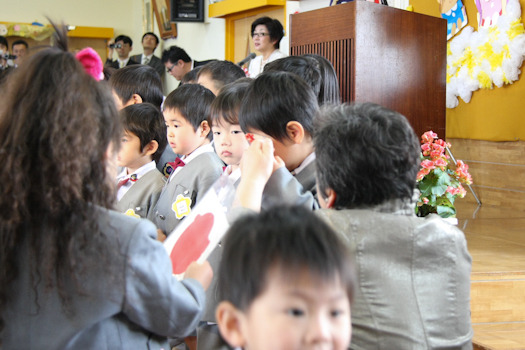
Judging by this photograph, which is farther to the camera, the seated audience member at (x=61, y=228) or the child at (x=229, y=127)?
the child at (x=229, y=127)

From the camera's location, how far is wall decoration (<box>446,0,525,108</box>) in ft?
13.5

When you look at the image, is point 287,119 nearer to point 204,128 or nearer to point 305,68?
point 305,68

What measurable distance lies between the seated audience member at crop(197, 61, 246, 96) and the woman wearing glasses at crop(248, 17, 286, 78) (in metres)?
1.81

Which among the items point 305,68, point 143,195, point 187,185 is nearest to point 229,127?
point 187,185

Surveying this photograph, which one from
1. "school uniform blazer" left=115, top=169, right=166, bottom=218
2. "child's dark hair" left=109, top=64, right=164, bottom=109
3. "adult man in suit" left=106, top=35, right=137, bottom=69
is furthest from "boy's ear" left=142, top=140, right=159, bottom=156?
"adult man in suit" left=106, top=35, right=137, bottom=69

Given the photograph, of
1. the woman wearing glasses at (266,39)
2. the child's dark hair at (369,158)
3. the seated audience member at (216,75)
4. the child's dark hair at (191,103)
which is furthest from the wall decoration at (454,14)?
the child's dark hair at (369,158)

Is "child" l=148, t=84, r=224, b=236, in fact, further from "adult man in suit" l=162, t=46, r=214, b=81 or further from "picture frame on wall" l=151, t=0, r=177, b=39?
"picture frame on wall" l=151, t=0, r=177, b=39

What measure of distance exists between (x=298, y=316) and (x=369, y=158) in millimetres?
496

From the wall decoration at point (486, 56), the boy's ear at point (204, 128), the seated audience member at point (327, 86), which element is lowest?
the boy's ear at point (204, 128)

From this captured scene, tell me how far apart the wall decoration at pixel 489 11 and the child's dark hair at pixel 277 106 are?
281cm

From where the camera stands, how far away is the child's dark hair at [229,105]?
2.16 meters

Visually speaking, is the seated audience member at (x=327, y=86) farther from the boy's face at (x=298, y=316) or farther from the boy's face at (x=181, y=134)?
the boy's face at (x=298, y=316)

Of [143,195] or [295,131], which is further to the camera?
[143,195]

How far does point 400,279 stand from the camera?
132 centimetres
